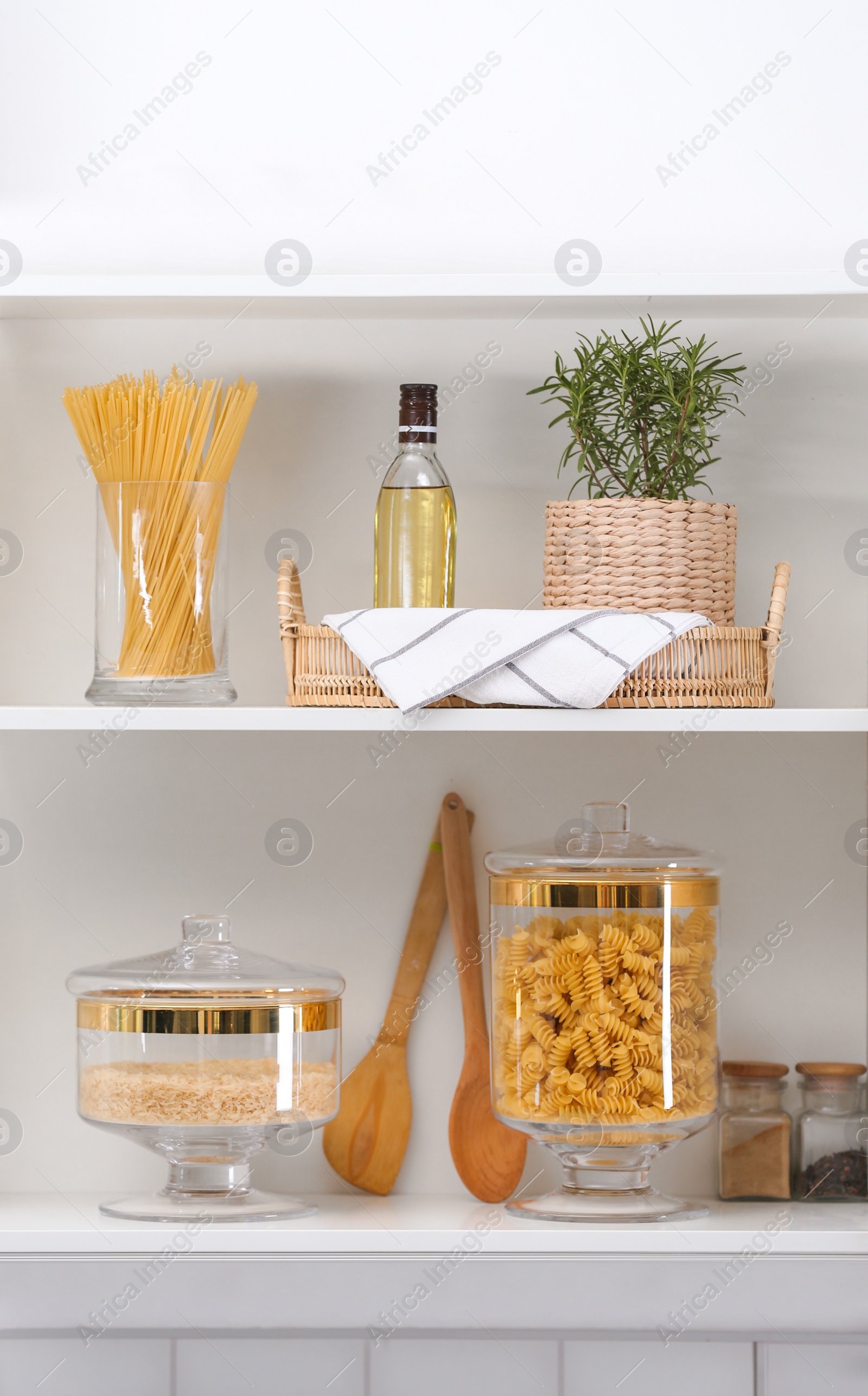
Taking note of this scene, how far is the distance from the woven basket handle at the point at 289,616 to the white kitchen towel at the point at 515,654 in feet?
0.22

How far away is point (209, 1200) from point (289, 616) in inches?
17.1

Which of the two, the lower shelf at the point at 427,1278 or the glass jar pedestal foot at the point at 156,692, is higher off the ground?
the glass jar pedestal foot at the point at 156,692

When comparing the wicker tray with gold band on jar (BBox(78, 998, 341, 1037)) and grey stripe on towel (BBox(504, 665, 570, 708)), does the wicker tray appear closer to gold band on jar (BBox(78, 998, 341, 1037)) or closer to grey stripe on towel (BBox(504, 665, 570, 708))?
grey stripe on towel (BBox(504, 665, 570, 708))

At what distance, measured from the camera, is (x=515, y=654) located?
0.86m

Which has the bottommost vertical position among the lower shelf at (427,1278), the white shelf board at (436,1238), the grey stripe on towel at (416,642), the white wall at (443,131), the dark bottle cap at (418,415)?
the lower shelf at (427,1278)

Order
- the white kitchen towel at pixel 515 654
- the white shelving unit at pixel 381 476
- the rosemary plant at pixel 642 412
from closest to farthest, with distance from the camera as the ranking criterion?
the white kitchen towel at pixel 515 654
the rosemary plant at pixel 642 412
the white shelving unit at pixel 381 476

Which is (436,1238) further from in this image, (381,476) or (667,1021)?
(381,476)

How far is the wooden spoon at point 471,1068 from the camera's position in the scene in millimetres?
1019

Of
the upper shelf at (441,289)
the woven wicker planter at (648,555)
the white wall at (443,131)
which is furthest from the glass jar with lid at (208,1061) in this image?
the white wall at (443,131)

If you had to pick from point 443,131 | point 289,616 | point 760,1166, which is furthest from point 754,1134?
point 443,131

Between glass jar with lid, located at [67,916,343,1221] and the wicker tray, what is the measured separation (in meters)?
0.20

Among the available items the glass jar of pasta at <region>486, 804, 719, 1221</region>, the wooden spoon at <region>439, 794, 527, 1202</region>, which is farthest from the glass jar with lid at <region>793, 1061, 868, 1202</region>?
the wooden spoon at <region>439, 794, 527, 1202</region>

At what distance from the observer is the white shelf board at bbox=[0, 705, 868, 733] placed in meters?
0.87

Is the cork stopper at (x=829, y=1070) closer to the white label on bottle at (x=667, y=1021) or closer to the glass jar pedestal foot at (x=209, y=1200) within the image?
the white label on bottle at (x=667, y=1021)
